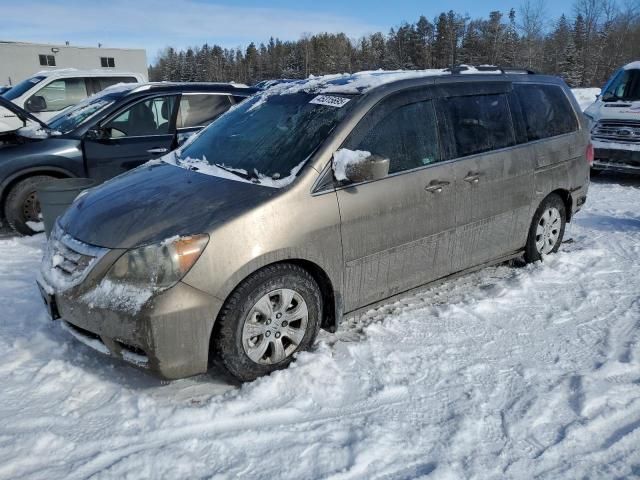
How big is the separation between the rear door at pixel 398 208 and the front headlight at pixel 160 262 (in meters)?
1.01

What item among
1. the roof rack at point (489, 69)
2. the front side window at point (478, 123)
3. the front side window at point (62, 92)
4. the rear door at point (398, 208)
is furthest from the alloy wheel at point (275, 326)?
the front side window at point (62, 92)

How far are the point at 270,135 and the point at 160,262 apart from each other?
4.57 feet

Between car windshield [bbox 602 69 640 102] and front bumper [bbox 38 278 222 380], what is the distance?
32.4 ft

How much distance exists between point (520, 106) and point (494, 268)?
154 centimetres

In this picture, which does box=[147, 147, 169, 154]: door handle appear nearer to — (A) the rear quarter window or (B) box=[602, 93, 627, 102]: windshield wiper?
(A) the rear quarter window

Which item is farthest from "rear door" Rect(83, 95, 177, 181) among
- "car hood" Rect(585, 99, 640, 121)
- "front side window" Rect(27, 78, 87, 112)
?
"car hood" Rect(585, 99, 640, 121)

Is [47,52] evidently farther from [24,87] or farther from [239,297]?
[239,297]

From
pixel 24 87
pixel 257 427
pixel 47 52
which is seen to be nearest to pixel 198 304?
pixel 257 427

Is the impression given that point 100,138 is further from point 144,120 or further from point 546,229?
point 546,229

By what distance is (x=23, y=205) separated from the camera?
6.30 m

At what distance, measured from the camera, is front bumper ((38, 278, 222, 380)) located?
282 cm

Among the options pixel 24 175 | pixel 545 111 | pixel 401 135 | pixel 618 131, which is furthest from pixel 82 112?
pixel 618 131

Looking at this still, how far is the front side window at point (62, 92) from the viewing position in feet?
36.6

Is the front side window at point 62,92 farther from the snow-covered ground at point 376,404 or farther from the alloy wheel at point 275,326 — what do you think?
the alloy wheel at point 275,326
